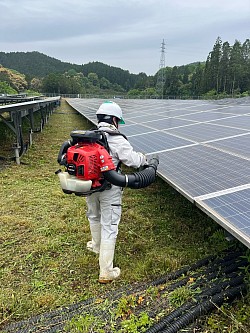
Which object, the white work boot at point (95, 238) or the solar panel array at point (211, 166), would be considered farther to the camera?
the white work boot at point (95, 238)

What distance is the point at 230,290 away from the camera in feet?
10.3

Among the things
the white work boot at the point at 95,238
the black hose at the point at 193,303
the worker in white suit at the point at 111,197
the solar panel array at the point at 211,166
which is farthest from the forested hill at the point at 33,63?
the black hose at the point at 193,303

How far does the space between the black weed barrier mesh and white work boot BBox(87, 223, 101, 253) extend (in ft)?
2.89

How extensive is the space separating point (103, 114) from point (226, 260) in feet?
7.92

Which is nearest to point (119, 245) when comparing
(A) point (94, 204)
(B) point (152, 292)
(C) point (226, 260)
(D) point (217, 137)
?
(A) point (94, 204)

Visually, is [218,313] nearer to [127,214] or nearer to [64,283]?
[64,283]

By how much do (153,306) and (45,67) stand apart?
6352 inches

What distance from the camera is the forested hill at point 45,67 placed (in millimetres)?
141212

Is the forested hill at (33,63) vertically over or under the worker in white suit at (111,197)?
over

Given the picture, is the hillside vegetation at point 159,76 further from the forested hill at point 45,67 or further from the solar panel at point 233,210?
the solar panel at point 233,210

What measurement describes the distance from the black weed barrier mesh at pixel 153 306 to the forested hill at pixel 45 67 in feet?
474

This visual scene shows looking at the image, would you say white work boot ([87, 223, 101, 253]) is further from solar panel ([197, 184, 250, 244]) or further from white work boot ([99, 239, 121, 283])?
solar panel ([197, 184, 250, 244])

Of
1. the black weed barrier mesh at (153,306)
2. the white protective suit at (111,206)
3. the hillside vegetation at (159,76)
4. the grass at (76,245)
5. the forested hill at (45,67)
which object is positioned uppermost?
the forested hill at (45,67)

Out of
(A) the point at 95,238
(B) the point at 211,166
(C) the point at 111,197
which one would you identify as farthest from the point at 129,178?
(B) the point at 211,166
